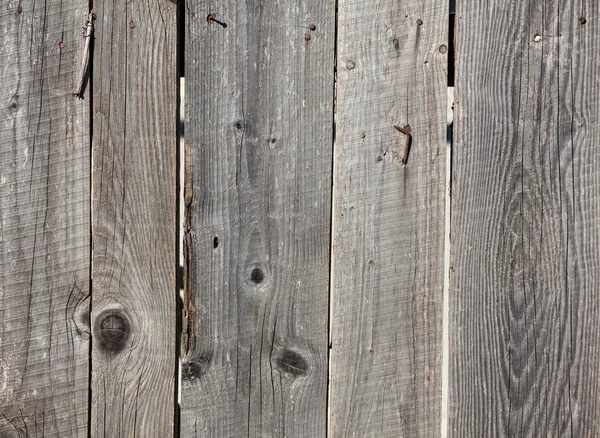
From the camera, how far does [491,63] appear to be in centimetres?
183

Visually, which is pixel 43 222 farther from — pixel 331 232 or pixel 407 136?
pixel 407 136

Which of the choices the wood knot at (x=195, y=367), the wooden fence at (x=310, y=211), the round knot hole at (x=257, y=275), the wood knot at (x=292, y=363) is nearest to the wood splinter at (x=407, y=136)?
the wooden fence at (x=310, y=211)

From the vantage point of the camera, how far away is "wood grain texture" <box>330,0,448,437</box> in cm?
183

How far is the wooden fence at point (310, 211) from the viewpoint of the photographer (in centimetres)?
183

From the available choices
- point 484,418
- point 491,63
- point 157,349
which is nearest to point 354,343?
point 484,418

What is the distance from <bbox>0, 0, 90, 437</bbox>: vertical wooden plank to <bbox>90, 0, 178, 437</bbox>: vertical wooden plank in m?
0.05

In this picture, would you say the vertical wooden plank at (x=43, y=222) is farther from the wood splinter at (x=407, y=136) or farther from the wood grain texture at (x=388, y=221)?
the wood splinter at (x=407, y=136)

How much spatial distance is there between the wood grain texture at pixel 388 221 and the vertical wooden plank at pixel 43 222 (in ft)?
2.50

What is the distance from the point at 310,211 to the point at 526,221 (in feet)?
2.03

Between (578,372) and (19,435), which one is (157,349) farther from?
(578,372)

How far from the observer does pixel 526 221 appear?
72.7 inches

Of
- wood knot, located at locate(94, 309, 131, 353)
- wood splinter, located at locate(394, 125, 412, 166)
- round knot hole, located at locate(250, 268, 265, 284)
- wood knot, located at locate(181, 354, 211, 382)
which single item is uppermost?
wood splinter, located at locate(394, 125, 412, 166)

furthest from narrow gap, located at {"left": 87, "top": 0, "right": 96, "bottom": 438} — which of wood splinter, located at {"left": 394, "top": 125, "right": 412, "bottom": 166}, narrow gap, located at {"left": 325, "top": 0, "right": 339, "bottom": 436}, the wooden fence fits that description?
wood splinter, located at {"left": 394, "top": 125, "right": 412, "bottom": 166}

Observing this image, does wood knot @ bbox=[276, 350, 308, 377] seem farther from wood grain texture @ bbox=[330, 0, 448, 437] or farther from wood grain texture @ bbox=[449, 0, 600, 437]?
wood grain texture @ bbox=[449, 0, 600, 437]
